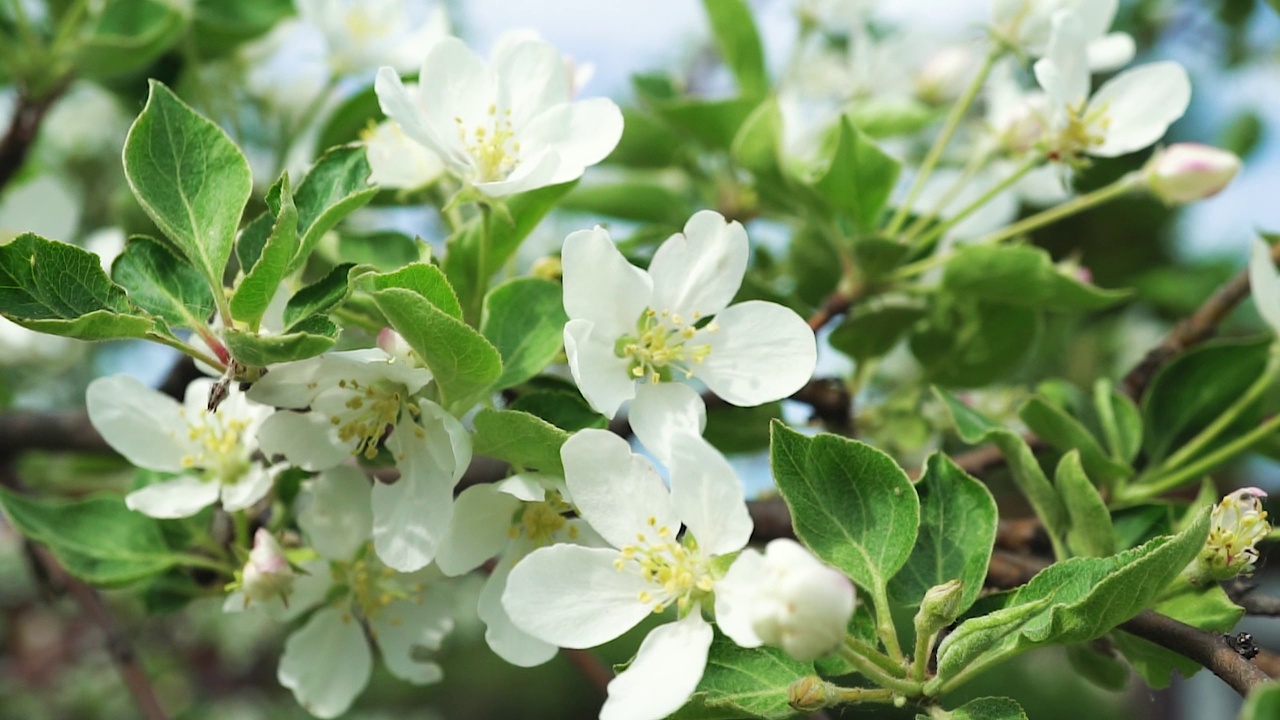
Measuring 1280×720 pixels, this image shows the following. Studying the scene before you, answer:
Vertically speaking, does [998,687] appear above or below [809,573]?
below

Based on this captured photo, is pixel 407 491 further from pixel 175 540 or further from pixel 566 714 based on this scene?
pixel 566 714

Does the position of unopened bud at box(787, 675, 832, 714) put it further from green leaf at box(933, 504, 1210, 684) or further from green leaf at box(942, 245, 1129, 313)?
green leaf at box(942, 245, 1129, 313)

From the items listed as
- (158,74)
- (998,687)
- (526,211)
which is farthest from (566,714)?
(526,211)

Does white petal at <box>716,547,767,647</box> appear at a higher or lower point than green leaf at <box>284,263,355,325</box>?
lower

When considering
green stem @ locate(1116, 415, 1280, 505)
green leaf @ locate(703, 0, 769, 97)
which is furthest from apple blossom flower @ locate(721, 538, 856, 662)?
green leaf @ locate(703, 0, 769, 97)

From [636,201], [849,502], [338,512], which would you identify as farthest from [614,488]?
[636,201]

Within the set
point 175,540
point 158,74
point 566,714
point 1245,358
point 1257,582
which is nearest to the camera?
point 1257,582

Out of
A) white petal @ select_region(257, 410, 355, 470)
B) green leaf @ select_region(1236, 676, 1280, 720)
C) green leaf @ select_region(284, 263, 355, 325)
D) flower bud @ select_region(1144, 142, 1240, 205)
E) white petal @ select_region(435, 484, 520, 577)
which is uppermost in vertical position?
green leaf @ select_region(1236, 676, 1280, 720)

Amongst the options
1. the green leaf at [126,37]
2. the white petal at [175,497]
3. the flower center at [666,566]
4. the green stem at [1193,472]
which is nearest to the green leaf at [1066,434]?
the green stem at [1193,472]
